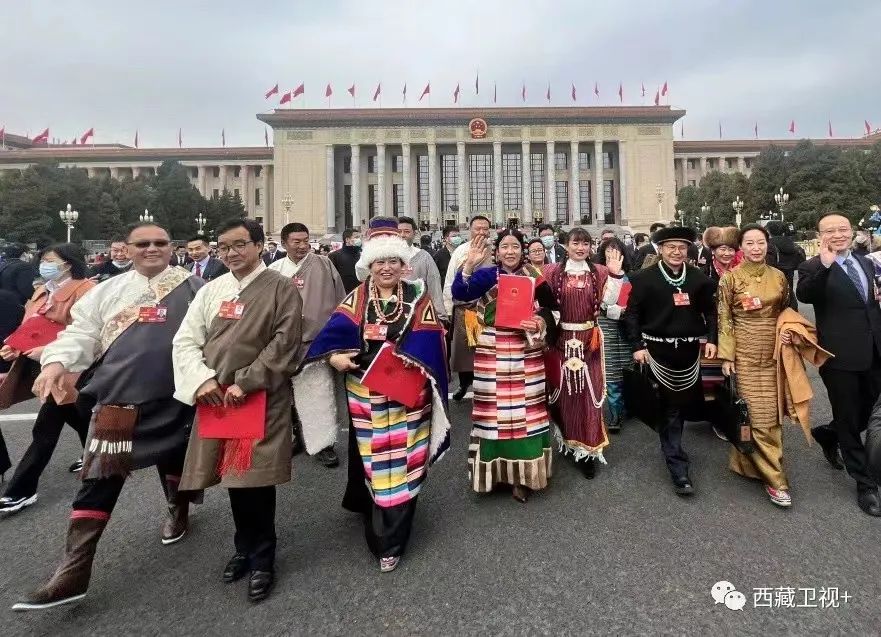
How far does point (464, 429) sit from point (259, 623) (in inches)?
120

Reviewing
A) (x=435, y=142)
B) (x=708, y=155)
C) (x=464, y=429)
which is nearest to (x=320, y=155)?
(x=435, y=142)

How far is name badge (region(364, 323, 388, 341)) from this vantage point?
2791mm

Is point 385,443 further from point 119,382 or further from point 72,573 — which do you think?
point 72,573

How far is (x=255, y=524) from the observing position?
2625 mm

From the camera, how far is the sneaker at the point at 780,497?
324 centimetres

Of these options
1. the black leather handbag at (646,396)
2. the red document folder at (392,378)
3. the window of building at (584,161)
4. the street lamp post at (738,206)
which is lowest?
the black leather handbag at (646,396)

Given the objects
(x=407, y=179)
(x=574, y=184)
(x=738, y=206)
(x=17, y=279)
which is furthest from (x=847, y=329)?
(x=574, y=184)

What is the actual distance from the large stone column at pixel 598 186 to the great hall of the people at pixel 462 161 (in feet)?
0.43

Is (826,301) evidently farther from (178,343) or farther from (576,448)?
(178,343)

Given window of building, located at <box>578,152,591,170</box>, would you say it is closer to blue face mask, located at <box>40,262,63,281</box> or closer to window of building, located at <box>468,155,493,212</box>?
window of building, located at <box>468,155,493,212</box>

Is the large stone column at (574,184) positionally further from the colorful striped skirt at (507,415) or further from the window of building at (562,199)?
the colorful striped skirt at (507,415)

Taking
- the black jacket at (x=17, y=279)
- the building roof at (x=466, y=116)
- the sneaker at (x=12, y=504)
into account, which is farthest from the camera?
the building roof at (x=466, y=116)

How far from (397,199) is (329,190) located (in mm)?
8056

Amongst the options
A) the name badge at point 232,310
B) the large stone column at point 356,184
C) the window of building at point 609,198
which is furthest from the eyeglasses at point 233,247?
the window of building at point 609,198
